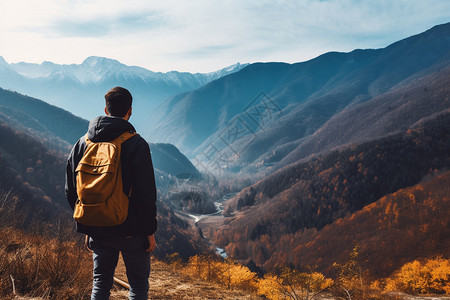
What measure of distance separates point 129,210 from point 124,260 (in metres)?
0.80

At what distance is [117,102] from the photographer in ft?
13.7

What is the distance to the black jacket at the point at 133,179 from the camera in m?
3.85

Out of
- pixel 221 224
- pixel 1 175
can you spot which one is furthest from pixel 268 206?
pixel 1 175

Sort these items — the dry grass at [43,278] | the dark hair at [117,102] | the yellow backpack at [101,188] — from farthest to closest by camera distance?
the dry grass at [43,278] → the dark hair at [117,102] → the yellow backpack at [101,188]

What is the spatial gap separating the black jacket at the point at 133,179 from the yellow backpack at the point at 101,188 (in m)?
0.12

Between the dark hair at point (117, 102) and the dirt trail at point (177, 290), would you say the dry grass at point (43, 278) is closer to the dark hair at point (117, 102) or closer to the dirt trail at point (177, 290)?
the dirt trail at point (177, 290)

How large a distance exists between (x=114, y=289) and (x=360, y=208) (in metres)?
159

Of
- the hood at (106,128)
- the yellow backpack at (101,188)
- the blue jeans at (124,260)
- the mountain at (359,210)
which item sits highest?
the hood at (106,128)

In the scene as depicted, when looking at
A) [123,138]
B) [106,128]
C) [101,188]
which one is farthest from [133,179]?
[106,128]

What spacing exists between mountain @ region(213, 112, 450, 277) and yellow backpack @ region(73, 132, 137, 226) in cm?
11502

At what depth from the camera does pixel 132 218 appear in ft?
13.0

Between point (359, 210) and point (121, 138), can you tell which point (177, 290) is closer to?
point (121, 138)

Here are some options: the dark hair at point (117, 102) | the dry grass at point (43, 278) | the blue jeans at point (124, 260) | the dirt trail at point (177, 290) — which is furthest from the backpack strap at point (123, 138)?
the dirt trail at point (177, 290)

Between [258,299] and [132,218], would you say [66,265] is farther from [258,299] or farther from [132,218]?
[258,299]
